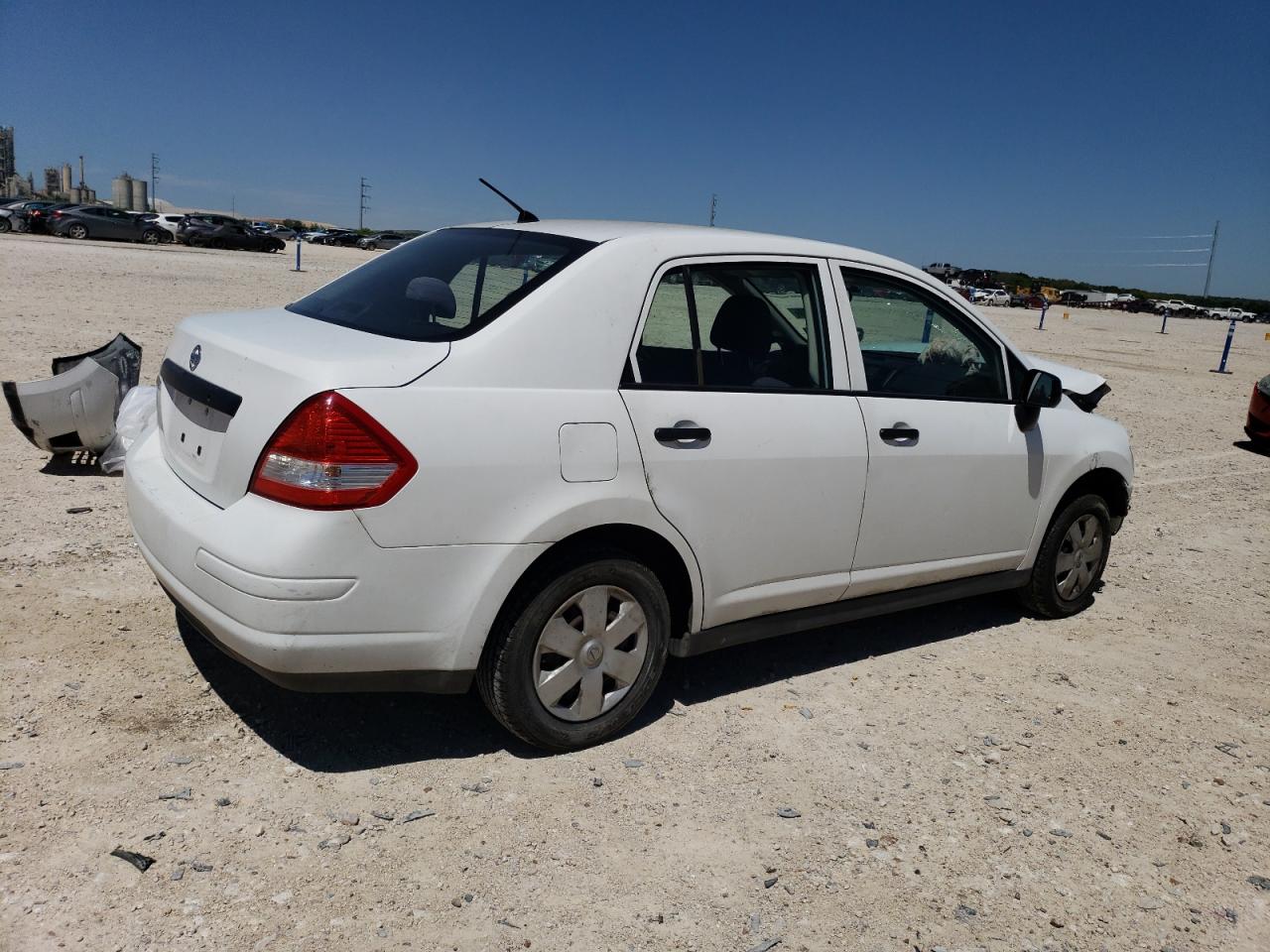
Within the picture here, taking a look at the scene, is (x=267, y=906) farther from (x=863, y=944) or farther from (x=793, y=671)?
(x=793, y=671)

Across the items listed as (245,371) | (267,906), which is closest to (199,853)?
(267,906)

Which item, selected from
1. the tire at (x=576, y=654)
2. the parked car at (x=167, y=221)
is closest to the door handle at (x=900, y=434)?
the tire at (x=576, y=654)

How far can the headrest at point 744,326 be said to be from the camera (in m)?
4.09

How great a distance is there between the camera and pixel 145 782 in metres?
3.18

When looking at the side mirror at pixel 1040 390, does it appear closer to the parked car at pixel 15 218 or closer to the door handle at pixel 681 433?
the door handle at pixel 681 433

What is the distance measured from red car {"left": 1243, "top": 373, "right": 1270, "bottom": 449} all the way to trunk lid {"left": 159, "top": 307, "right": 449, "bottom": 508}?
460 inches

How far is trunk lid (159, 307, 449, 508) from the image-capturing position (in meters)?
2.96

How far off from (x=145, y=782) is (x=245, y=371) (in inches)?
52.4

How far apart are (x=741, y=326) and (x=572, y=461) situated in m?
1.28

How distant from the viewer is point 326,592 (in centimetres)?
291

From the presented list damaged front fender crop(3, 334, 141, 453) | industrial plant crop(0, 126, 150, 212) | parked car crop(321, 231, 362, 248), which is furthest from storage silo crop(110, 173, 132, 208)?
damaged front fender crop(3, 334, 141, 453)

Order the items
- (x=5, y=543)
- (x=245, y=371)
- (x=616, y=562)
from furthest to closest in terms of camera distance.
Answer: (x=5, y=543), (x=616, y=562), (x=245, y=371)

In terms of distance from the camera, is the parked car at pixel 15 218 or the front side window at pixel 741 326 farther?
the parked car at pixel 15 218

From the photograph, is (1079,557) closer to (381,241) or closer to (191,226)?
(191,226)
